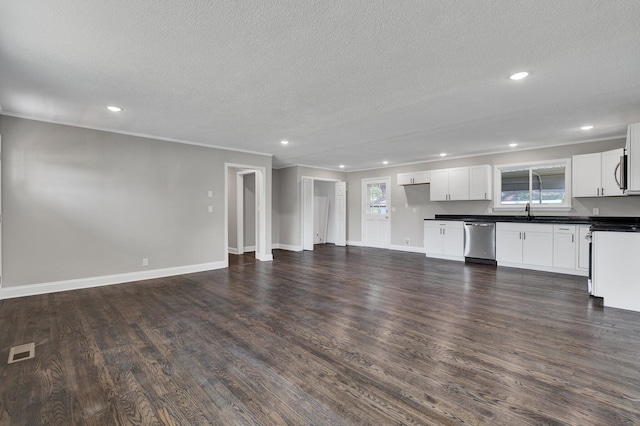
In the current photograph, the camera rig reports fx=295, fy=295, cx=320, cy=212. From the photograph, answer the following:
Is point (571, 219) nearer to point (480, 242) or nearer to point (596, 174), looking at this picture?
point (596, 174)

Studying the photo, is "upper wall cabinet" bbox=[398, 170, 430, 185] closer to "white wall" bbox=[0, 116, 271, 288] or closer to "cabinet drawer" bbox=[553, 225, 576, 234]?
"cabinet drawer" bbox=[553, 225, 576, 234]

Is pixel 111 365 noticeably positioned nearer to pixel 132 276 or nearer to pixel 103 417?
pixel 103 417

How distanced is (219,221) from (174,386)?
423 centimetres

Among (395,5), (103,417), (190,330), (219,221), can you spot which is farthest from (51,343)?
(395,5)

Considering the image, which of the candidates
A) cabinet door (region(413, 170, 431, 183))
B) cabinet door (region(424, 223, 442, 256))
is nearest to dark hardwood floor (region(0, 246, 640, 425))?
cabinet door (region(424, 223, 442, 256))

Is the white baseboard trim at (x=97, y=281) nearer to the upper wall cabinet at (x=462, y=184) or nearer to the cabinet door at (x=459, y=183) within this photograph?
the upper wall cabinet at (x=462, y=184)

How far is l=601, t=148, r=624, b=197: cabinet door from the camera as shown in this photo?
16.0ft

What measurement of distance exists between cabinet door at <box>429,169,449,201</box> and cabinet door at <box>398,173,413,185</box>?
0.68m

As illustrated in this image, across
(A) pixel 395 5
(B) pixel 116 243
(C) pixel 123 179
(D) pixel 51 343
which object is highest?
(A) pixel 395 5

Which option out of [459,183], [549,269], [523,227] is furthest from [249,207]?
[549,269]

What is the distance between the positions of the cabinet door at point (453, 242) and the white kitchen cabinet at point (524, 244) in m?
0.75

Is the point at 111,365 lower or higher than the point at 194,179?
lower

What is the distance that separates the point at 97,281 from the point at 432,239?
676cm

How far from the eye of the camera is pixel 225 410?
1.74m
